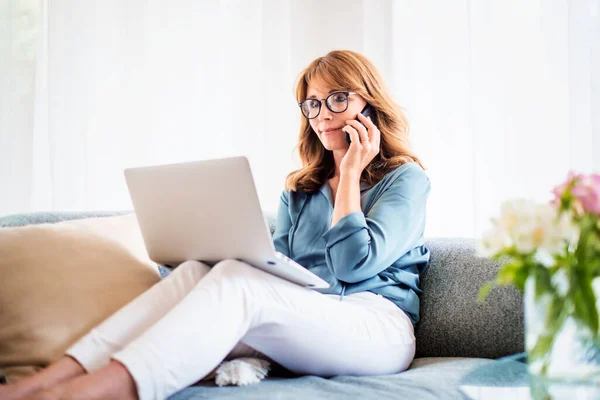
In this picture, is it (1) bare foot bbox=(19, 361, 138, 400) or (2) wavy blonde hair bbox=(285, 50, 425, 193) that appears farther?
(2) wavy blonde hair bbox=(285, 50, 425, 193)

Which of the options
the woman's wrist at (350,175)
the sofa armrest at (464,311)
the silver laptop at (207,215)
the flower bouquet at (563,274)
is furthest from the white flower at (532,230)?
the woman's wrist at (350,175)

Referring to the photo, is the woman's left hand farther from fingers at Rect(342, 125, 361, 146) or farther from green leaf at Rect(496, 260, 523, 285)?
green leaf at Rect(496, 260, 523, 285)

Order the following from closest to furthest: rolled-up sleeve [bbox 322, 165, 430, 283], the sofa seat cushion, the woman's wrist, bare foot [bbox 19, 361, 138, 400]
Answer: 1. bare foot [bbox 19, 361, 138, 400]
2. the sofa seat cushion
3. rolled-up sleeve [bbox 322, 165, 430, 283]
4. the woman's wrist

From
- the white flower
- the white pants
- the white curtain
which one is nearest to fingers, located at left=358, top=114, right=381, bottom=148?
the white pants

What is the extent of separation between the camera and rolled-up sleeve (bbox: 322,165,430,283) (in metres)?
1.82

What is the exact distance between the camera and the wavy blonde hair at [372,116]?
2.13 metres

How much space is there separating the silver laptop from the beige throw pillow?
0.11 meters

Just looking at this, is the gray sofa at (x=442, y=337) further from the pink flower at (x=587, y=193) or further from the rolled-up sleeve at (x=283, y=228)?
the pink flower at (x=587, y=193)

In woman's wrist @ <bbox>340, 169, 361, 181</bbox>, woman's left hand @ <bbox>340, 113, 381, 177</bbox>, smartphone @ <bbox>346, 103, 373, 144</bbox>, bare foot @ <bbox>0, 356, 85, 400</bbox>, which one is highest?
smartphone @ <bbox>346, 103, 373, 144</bbox>

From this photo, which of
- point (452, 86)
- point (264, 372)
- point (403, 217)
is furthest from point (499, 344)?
point (452, 86)

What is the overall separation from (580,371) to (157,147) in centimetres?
211

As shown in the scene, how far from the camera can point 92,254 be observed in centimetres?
175

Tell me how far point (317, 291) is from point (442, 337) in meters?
0.36

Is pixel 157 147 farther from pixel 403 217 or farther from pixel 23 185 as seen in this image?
pixel 403 217
